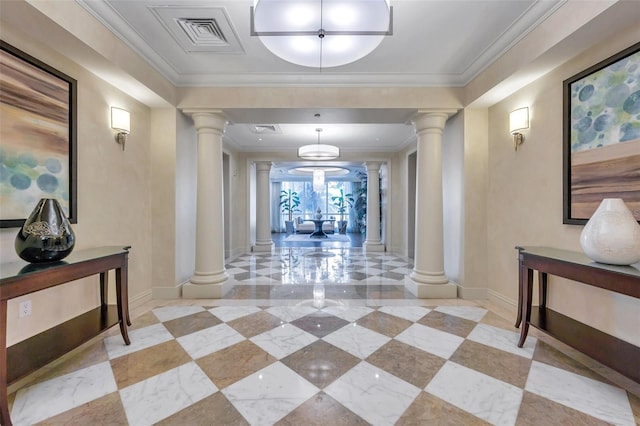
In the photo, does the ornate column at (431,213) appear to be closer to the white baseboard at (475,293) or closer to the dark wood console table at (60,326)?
the white baseboard at (475,293)

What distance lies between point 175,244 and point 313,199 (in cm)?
1157

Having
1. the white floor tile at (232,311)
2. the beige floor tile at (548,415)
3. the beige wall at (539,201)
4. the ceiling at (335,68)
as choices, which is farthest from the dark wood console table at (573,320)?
the white floor tile at (232,311)

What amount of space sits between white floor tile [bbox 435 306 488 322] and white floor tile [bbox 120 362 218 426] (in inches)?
101

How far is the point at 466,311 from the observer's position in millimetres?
3020

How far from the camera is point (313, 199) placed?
1483cm

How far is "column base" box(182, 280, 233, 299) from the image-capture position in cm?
344

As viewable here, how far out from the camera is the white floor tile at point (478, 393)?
4.93 feet

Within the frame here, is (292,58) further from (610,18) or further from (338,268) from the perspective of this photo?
(338,268)

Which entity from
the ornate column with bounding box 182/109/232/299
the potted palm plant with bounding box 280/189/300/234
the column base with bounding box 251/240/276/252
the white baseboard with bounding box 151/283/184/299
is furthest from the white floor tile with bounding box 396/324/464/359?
the potted palm plant with bounding box 280/189/300/234

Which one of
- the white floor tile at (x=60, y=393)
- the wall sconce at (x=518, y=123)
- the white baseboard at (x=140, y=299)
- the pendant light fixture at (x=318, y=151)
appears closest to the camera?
the white floor tile at (x=60, y=393)

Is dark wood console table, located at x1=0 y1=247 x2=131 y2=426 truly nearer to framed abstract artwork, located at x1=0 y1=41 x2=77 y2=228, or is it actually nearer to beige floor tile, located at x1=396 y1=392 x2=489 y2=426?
framed abstract artwork, located at x1=0 y1=41 x2=77 y2=228

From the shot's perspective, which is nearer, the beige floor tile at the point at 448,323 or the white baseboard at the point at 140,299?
the beige floor tile at the point at 448,323

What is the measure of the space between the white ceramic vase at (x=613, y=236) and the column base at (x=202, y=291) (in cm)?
376

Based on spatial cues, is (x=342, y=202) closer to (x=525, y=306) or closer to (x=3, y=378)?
(x=525, y=306)
